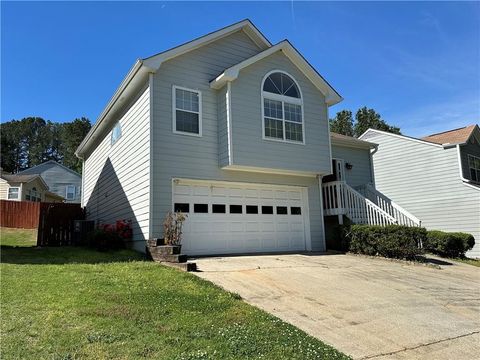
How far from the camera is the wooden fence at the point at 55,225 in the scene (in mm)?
15508

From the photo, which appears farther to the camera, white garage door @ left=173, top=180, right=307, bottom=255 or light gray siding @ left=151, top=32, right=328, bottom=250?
white garage door @ left=173, top=180, right=307, bottom=255

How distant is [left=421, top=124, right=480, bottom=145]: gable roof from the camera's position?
20.7m

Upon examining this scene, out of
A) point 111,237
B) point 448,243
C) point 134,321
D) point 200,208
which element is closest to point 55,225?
point 111,237

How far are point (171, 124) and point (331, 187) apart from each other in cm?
722

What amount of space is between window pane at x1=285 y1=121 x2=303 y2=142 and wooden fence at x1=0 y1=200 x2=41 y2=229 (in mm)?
16622

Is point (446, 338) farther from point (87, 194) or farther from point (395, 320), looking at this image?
point (87, 194)

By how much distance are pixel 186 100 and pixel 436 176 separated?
14.2 metres

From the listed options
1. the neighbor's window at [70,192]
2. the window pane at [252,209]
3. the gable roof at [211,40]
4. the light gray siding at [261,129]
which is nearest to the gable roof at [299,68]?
the light gray siding at [261,129]

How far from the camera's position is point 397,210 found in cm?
1501

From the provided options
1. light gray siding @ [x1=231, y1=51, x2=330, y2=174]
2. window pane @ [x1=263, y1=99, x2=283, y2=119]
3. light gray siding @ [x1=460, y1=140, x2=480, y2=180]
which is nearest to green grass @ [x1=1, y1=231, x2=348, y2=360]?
light gray siding @ [x1=231, y1=51, x2=330, y2=174]

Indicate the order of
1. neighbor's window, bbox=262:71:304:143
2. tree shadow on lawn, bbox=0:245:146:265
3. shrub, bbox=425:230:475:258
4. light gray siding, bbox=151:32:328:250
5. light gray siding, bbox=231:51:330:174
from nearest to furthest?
tree shadow on lawn, bbox=0:245:146:265 → light gray siding, bbox=151:32:328:250 → light gray siding, bbox=231:51:330:174 → neighbor's window, bbox=262:71:304:143 → shrub, bbox=425:230:475:258

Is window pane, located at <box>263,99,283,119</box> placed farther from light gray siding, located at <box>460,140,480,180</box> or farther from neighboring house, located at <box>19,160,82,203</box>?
neighboring house, located at <box>19,160,82,203</box>

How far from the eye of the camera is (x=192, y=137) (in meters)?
12.5

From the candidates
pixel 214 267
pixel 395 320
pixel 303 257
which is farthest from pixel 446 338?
pixel 303 257
